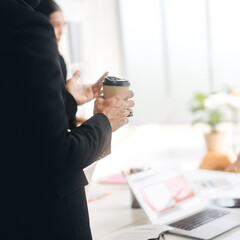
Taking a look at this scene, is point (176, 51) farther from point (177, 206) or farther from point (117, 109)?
point (117, 109)

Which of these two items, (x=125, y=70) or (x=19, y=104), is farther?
(x=125, y=70)

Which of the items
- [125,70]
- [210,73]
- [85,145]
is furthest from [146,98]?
[85,145]

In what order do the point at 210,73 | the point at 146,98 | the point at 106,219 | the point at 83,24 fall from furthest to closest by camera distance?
the point at 146,98 → the point at 210,73 → the point at 83,24 → the point at 106,219

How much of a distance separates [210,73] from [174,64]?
847 millimetres

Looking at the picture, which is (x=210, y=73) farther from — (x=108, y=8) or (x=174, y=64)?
(x=108, y=8)

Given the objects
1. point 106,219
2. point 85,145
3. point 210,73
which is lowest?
point 210,73

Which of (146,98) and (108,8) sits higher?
(108,8)

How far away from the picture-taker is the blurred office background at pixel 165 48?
8.18m

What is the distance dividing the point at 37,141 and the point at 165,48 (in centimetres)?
801

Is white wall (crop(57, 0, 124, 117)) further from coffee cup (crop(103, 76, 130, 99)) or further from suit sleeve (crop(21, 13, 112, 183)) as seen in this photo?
suit sleeve (crop(21, 13, 112, 183))

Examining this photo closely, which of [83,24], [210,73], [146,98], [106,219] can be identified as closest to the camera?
[106,219]

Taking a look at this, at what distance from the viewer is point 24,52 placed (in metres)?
0.89

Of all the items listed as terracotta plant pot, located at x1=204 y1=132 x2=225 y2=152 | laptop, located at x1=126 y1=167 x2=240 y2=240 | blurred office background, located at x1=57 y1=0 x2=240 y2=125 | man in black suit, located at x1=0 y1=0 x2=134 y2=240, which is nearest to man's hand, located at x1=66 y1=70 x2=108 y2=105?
laptop, located at x1=126 y1=167 x2=240 y2=240

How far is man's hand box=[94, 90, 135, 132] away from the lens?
1.11 meters
